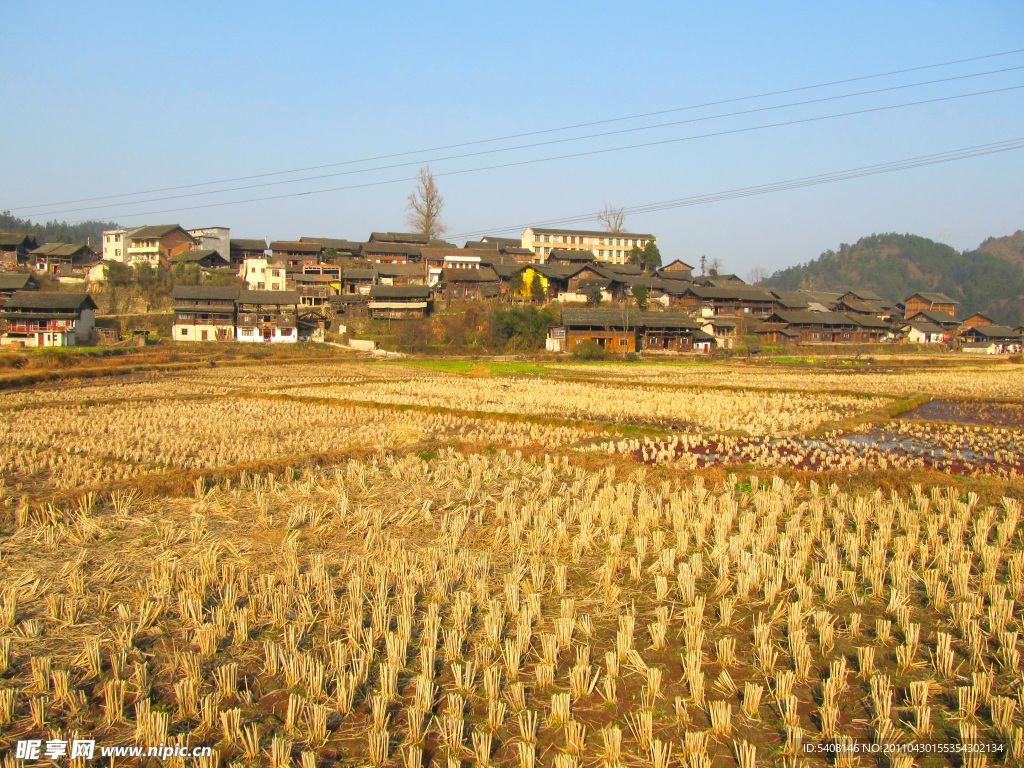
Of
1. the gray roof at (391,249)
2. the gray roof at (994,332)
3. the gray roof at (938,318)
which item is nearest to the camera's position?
the gray roof at (994,332)

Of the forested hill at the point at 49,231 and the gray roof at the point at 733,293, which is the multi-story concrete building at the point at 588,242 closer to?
the gray roof at the point at 733,293

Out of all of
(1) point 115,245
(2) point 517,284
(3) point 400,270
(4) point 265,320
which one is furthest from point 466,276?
(1) point 115,245

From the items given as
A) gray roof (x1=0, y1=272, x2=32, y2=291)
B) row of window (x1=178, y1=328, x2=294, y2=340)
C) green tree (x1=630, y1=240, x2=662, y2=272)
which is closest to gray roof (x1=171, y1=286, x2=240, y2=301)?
row of window (x1=178, y1=328, x2=294, y2=340)

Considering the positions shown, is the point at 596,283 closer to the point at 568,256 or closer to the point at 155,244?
the point at 568,256

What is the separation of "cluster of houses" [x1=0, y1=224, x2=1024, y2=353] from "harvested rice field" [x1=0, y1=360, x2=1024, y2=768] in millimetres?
42445

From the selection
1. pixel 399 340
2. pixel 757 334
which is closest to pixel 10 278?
pixel 399 340

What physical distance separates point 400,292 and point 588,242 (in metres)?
33.1

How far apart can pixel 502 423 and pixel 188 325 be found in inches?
1971

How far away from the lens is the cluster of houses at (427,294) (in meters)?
55.9

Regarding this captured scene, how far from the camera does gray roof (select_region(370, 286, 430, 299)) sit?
200 ft

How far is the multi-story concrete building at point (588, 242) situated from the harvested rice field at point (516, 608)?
7230 centimetres

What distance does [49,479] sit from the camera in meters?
11.3

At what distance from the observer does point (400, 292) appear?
6109cm

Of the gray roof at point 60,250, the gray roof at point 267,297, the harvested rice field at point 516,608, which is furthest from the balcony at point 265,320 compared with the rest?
the harvested rice field at point 516,608
